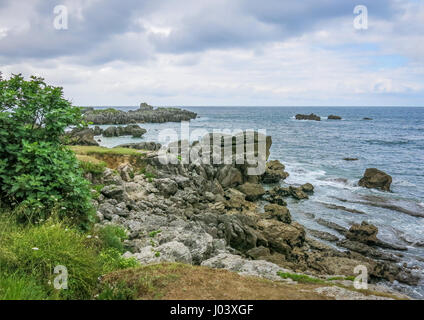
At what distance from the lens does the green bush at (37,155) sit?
262 inches

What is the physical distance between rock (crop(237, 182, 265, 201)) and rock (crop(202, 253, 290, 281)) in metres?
15.8

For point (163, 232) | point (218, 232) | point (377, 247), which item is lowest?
point (377, 247)

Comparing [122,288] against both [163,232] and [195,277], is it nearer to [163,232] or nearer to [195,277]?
[195,277]

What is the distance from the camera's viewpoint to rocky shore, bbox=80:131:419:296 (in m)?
9.23

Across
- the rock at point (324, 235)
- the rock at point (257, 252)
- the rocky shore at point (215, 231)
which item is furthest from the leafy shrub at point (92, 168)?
the rock at point (324, 235)

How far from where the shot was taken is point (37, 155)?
6883 millimetres

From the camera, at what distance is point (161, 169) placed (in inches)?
823

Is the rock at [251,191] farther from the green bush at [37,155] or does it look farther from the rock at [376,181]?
the green bush at [37,155]

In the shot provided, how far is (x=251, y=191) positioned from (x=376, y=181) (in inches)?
552

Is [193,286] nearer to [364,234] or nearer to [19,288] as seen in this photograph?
[19,288]

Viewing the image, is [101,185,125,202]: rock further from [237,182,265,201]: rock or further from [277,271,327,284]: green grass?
[237,182,265,201]: rock

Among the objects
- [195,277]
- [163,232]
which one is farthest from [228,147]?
[195,277]

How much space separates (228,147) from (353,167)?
19.3 meters
